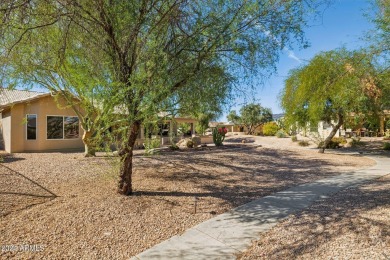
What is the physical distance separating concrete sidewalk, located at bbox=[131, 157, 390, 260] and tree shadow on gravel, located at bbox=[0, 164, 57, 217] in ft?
12.3

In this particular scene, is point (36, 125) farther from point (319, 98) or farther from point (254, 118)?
point (254, 118)

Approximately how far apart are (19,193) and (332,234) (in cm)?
754

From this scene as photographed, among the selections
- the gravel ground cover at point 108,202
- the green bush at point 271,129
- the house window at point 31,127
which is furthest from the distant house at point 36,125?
the green bush at point 271,129

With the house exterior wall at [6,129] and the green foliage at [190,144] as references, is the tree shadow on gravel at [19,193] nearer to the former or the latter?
the house exterior wall at [6,129]

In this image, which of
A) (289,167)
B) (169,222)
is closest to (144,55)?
(169,222)

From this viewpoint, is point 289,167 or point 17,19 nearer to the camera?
point 17,19

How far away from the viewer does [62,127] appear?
57.2ft

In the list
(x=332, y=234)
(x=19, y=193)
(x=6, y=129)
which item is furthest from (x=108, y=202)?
(x=6, y=129)

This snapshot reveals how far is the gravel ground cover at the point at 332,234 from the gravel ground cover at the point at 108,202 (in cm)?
159

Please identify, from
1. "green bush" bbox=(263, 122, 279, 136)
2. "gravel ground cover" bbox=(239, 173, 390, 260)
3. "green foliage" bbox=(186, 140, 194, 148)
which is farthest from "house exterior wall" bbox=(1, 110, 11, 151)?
"green bush" bbox=(263, 122, 279, 136)

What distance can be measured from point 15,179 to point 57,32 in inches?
192

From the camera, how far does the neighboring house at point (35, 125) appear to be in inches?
619

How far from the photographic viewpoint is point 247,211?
5992 mm

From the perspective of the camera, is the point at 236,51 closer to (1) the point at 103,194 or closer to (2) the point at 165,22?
(2) the point at 165,22
